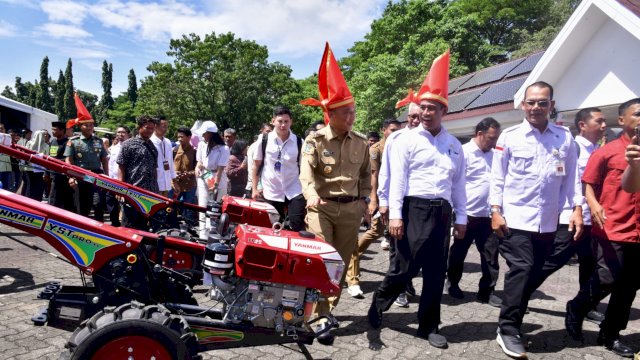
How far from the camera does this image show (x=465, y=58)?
92.1 ft

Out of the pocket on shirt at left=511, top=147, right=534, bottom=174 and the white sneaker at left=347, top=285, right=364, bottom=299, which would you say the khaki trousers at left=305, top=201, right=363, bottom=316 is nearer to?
the white sneaker at left=347, top=285, right=364, bottom=299

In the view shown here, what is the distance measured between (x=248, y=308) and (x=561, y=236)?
3062 millimetres

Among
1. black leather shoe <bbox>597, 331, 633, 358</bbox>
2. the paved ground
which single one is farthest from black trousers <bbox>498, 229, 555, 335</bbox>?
black leather shoe <bbox>597, 331, 633, 358</bbox>

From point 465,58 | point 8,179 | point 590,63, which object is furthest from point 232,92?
point 590,63

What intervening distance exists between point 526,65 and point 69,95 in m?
62.7

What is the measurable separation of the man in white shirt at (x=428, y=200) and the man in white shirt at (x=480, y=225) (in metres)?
1.47

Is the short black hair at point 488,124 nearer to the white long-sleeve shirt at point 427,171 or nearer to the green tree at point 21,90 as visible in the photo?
the white long-sleeve shirt at point 427,171

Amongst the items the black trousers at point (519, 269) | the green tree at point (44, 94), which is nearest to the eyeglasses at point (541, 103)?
the black trousers at point (519, 269)

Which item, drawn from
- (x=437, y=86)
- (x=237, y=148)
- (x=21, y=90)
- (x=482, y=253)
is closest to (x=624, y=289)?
(x=482, y=253)

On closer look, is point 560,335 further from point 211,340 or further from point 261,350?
point 211,340

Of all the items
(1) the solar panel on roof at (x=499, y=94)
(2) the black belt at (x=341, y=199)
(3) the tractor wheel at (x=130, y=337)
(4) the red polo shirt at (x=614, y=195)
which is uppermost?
(1) the solar panel on roof at (x=499, y=94)

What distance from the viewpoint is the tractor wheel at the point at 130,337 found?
231 cm

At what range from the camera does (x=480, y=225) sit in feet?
17.8

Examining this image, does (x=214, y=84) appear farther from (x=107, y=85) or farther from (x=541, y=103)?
(x=107, y=85)
